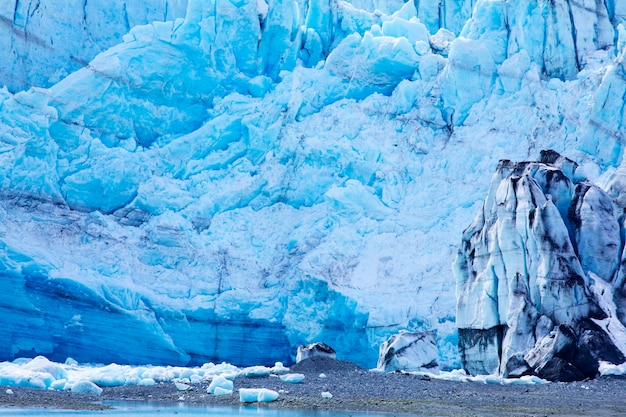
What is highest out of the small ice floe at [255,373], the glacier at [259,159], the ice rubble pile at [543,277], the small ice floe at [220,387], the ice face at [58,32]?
the ice face at [58,32]

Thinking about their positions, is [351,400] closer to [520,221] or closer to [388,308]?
[520,221]

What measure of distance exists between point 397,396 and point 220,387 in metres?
2.97

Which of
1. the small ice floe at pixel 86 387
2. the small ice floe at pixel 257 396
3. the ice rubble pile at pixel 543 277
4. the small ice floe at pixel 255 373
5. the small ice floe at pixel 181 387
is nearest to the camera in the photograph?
the small ice floe at pixel 257 396

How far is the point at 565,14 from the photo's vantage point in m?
26.7

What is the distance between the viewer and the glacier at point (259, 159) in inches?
915

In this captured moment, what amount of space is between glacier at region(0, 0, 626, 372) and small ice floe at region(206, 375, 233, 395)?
27.0 feet

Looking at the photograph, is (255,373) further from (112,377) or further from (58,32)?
(58,32)

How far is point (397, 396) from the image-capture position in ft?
46.3

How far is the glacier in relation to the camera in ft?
76.2

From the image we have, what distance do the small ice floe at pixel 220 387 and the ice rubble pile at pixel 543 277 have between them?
221 inches

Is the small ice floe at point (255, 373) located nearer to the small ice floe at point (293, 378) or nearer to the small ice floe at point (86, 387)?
the small ice floe at point (293, 378)

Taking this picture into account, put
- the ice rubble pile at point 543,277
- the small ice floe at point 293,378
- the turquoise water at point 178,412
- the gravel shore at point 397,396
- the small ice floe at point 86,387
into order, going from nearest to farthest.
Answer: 1. the turquoise water at point 178,412
2. the gravel shore at point 397,396
3. the small ice floe at point 86,387
4. the small ice floe at point 293,378
5. the ice rubble pile at point 543,277

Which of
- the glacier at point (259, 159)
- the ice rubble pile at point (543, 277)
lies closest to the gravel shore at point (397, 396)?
the ice rubble pile at point (543, 277)

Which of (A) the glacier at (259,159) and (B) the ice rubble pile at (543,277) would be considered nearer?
(B) the ice rubble pile at (543,277)
